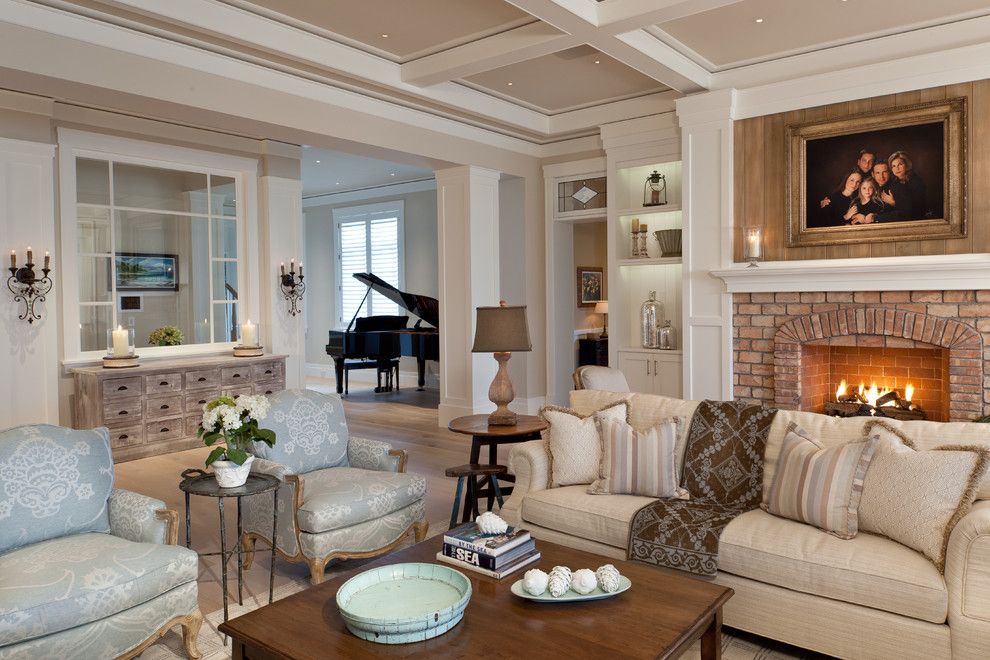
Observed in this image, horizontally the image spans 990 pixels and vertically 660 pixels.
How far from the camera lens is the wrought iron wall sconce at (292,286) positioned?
735cm

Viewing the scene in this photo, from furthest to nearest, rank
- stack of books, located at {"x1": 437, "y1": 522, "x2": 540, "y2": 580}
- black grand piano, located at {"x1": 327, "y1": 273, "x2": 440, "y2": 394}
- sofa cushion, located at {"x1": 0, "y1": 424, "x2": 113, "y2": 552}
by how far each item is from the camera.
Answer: black grand piano, located at {"x1": 327, "y1": 273, "x2": 440, "y2": 394} → sofa cushion, located at {"x1": 0, "y1": 424, "x2": 113, "y2": 552} → stack of books, located at {"x1": 437, "y1": 522, "x2": 540, "y2": 580}

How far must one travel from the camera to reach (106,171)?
6.36 m

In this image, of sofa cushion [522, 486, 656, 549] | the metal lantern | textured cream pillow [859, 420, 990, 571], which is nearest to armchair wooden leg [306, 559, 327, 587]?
sofa cushion [522, 486, 656, 549]

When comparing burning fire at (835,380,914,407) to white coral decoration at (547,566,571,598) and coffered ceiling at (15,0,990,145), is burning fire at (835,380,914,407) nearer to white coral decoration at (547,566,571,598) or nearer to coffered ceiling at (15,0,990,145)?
coffered ceiling at (15,0,990,145)

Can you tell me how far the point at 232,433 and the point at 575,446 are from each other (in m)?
1.52

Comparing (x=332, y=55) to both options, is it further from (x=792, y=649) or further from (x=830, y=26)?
(x=792, y=649)

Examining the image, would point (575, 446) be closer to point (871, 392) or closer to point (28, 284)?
point (871, 392)

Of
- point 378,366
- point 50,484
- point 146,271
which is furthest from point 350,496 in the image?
point 378,366

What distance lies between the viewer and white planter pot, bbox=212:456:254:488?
2840mm

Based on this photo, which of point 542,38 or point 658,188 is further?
point 658,188

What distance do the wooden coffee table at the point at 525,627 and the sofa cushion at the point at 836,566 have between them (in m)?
0.41

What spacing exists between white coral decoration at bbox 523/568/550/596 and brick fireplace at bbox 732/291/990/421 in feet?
13.0

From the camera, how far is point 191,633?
2658 millimetres

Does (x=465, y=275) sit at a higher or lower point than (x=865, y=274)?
higher
